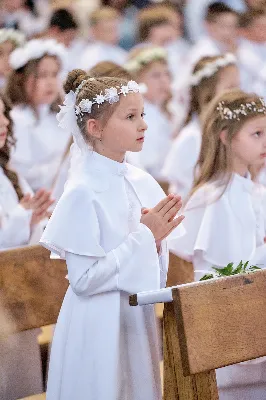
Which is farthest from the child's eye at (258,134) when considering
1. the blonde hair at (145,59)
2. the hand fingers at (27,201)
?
the blonde hair at (145,59)

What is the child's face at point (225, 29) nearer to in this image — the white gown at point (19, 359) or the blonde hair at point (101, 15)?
the blonde hair at point (101, 15)

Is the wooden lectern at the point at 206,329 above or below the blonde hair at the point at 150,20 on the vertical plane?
above

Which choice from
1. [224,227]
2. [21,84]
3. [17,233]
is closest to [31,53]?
[21,84]

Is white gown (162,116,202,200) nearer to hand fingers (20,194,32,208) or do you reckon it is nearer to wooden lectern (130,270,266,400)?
hand fingers (20,194,32,208)

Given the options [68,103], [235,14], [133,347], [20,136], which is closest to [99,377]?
[133,347]

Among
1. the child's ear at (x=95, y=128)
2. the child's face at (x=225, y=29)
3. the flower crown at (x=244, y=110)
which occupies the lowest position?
the child's face at (x=225, y=29)

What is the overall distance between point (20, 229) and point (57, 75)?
88.1 inches

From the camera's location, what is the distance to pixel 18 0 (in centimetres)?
978

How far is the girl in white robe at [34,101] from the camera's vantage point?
6.63m

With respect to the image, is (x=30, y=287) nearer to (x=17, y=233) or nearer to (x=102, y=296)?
(x=17, y=233)

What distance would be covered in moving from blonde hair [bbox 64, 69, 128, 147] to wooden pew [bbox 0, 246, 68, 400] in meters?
0.77

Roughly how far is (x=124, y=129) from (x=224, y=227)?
1.11 m

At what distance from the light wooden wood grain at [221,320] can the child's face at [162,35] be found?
6.91 m

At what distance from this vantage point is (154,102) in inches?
334
